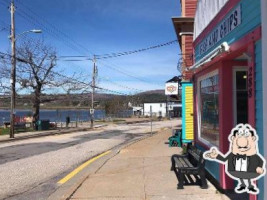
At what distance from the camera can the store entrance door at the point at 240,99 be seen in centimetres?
796

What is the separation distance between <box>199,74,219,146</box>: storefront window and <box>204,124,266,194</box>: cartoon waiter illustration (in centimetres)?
447

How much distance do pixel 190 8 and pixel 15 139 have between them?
14000mm

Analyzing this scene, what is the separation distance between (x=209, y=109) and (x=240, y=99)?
211cm

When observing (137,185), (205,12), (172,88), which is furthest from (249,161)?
(172,88)

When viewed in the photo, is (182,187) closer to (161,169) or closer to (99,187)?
(99,187)

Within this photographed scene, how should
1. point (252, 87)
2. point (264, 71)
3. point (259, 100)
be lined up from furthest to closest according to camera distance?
point (252, 87)
point (259, 100)
point (264, 71)

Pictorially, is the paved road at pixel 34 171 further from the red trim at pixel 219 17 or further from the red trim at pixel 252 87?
the red trim at pixel 219 17

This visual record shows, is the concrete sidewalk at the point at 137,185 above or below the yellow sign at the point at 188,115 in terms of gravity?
below

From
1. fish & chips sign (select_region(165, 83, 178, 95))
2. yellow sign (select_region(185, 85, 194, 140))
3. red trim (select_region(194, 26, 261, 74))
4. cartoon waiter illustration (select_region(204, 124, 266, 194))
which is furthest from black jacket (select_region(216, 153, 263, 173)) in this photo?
fish & chips sign (select_region(165, 83, 178, 95))

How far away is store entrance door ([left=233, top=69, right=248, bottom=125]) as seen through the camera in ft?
26.1

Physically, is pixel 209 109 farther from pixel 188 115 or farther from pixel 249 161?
pixel 188 115

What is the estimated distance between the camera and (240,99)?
26.3 ft

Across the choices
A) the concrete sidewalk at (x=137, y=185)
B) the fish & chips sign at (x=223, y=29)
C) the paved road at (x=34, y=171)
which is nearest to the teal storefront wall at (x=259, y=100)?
Answer: the fish & chips sign at (x=223, y=29)

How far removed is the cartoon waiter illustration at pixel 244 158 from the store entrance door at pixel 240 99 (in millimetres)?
3641
